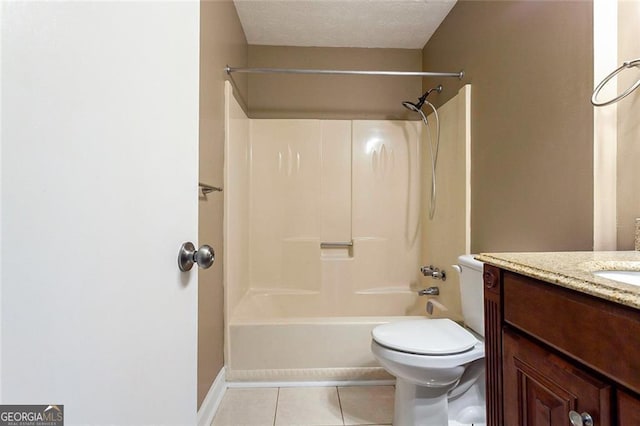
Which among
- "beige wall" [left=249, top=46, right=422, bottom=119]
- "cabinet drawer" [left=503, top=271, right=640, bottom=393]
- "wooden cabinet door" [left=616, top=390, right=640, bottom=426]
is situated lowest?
"wooden cabinet door" [left=616, top=390, right=640, bottom=426]

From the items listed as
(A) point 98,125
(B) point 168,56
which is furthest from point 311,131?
(A) point 98,125

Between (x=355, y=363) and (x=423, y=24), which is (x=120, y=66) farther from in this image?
(x=423, y=24)

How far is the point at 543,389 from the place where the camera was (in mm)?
655

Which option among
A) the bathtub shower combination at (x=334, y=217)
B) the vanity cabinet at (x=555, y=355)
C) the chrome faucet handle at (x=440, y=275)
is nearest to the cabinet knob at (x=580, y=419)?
the vanity cabinet at (x=555, y=355)

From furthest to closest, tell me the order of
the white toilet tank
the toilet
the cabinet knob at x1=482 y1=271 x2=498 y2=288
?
1. the white toilet tank
2. the toilet
3. the cabinet knob at x1=482 y1=271 x2=498 y2=288

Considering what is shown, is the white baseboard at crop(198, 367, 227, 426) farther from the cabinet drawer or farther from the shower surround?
the cabinet drawer

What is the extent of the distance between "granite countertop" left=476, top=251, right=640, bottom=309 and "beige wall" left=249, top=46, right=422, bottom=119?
214 centimetres

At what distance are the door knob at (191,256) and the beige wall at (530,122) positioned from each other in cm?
122

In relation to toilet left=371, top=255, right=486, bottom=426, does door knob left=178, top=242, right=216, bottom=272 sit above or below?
above

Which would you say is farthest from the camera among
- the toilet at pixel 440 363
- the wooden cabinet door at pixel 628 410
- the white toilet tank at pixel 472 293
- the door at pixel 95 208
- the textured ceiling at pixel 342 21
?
the textured ceiling at pixel 342 21

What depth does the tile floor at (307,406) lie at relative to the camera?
1.57m

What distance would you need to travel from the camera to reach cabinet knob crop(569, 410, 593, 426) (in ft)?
1.79

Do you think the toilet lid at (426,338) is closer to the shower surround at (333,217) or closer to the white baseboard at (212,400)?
the white baseboard at (212,400)

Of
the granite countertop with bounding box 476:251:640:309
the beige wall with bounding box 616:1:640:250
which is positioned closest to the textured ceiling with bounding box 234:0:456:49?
the beige wall with bounding box 616:1:640:250
